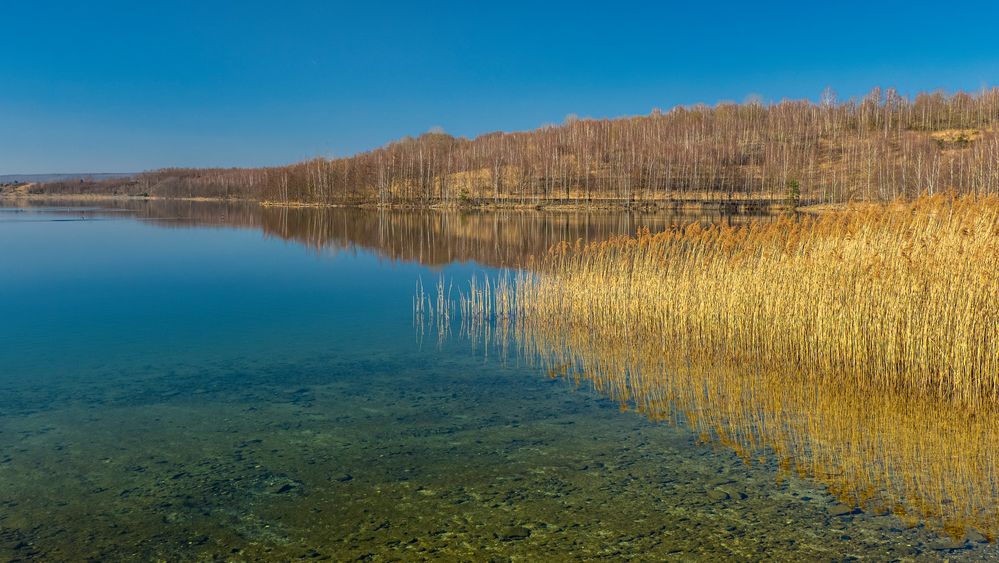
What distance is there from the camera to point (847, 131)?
9938 centimetres

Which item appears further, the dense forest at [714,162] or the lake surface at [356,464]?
the dense forest at [714,162]

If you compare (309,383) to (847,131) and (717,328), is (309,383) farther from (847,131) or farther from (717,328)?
(847,131)

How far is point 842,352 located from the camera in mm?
8531

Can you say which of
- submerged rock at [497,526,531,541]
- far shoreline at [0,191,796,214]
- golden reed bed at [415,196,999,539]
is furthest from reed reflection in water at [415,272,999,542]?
far shoreline at [0,191,796,214]

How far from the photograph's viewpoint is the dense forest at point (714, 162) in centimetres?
7256

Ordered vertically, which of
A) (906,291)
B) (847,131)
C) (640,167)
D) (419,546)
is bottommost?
(419,546)

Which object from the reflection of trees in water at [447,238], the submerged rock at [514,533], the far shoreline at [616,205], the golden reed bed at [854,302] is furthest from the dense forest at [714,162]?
the submerged rock at [514,533]

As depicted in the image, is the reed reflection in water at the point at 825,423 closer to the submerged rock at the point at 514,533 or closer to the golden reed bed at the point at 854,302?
the golden reed bed at the point at 854,302

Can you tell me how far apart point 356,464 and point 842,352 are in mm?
6172

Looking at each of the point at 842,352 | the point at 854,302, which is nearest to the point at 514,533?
the point at 842,352

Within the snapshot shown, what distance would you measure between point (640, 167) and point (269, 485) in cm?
7673

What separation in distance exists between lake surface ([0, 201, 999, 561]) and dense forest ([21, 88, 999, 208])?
186 ft

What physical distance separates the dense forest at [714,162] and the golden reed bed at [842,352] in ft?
175

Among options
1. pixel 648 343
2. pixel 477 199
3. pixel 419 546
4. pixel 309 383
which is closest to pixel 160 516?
pixel 419 546
